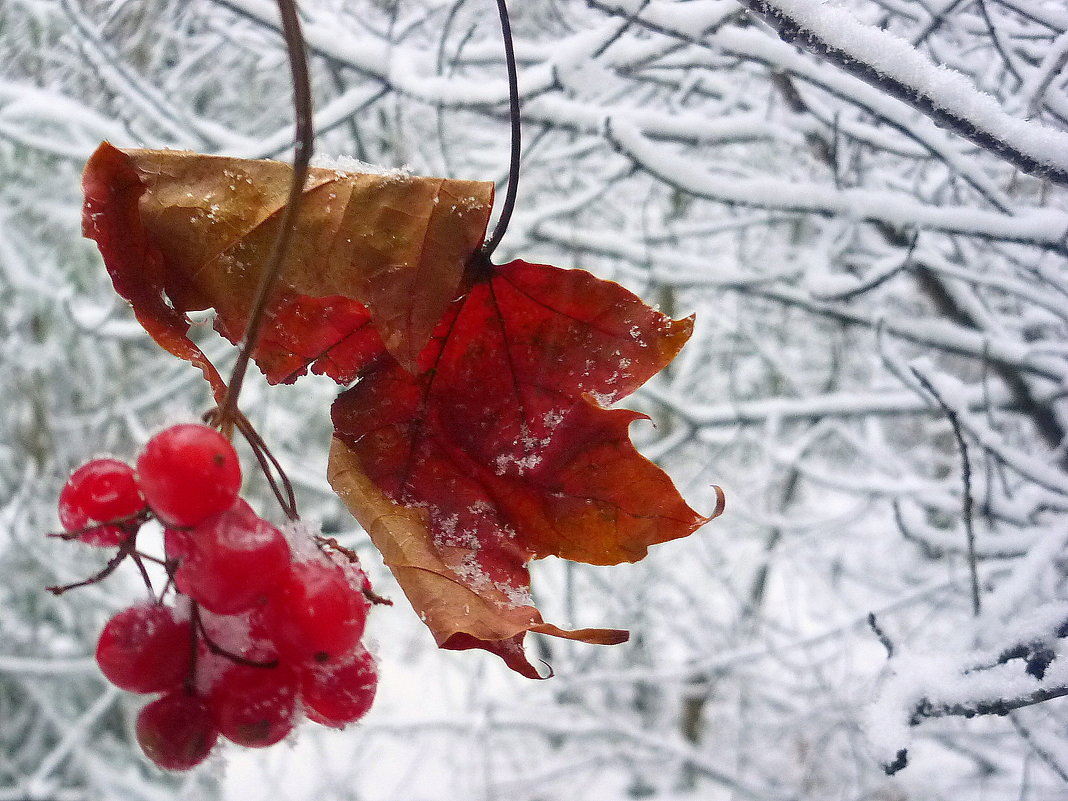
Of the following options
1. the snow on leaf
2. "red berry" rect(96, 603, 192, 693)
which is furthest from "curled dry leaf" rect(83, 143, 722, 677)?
"red berry" rect(96, 603, 192, 693)

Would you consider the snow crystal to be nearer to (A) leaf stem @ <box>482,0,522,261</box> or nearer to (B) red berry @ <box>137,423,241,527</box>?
(A) leaf stem @ <box>482,0,522,261</box>

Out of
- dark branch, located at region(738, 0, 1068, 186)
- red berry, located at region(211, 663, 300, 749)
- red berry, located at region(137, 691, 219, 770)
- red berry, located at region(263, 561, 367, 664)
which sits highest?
dark branch, located at region(738, 0, 1068, 186)

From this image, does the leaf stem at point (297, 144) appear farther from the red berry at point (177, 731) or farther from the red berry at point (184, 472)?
the red berry at point (177, 731)

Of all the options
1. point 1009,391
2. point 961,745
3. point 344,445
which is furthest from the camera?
point 961,745

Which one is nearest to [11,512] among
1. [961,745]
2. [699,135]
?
[699,135]

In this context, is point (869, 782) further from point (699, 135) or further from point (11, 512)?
point (11, 512)

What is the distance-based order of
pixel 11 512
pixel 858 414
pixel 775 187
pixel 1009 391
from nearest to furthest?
pixel 775 187, pixel 1009 391, pixel 858 414, pixel 11 512

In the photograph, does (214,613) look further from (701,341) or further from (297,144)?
(701,341)
